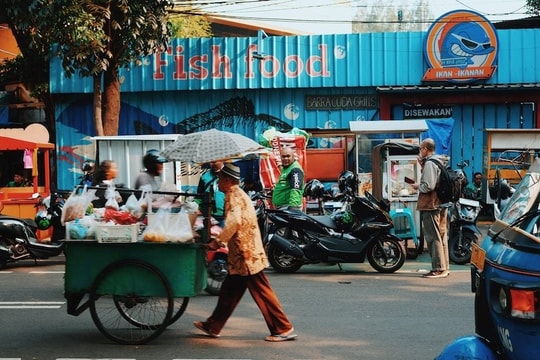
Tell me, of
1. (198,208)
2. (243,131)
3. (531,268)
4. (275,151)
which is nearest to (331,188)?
(275,151)

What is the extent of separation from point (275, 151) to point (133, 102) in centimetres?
482

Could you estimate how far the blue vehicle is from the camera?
316cm

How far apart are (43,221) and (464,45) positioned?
10541 millimetres

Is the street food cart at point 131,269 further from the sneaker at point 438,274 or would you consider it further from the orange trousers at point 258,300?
the sneaker at point 438,274

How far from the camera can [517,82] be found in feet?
57.7

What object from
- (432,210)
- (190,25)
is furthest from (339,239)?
(190,25)

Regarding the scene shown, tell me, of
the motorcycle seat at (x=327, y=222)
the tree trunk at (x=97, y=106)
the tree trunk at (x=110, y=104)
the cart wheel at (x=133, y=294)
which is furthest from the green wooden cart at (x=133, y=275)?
the tree trunk at (x=110, y=104)

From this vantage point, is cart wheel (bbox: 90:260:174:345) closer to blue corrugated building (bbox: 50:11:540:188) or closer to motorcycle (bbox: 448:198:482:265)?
motorcycle (bbox: 448:198:482:265)

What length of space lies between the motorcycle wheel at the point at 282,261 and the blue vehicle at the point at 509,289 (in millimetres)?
6516

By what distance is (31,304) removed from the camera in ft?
27.5

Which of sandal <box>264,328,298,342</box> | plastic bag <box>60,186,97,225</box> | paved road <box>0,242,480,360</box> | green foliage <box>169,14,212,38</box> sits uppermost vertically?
green foliage <box>169,14,212,38</box>

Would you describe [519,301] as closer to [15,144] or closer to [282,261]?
[282,261]

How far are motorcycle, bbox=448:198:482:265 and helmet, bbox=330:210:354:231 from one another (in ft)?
5.65

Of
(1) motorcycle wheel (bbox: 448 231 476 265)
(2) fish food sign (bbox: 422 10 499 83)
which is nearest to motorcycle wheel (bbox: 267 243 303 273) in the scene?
(1) motorcycle wheel (bbox: 448 231 476 265)
